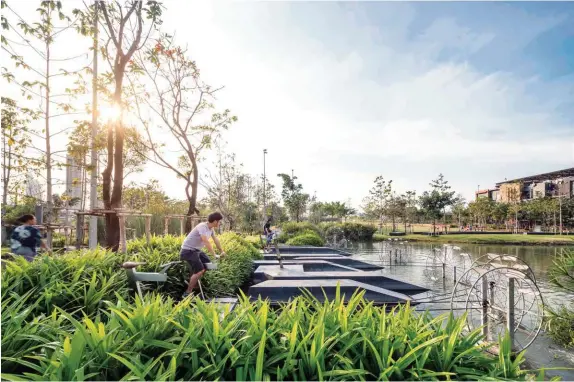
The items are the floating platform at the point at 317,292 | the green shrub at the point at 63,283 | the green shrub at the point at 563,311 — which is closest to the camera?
the green shrub at the point at 63,283

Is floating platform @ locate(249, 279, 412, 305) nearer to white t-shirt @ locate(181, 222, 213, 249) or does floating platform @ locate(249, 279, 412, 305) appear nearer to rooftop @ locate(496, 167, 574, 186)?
white t-shirt @ locate(181, 222, 213, 249)

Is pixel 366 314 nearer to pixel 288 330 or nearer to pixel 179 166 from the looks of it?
pixel 288 330

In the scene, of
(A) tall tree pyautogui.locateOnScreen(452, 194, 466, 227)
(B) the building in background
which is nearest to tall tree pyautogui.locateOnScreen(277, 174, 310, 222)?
(A) tall tree pyautogui.locateOnScreen(452, 194, 466, 227)

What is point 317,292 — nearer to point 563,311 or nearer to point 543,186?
point 563,311

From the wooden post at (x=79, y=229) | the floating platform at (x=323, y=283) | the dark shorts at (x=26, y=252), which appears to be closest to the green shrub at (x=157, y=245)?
the wooden post at (x=79, y=229)

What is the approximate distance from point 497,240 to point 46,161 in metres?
34.1

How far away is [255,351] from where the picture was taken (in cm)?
183

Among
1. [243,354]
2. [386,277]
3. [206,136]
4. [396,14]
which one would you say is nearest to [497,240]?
[386,277]

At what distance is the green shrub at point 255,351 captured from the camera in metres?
1.65

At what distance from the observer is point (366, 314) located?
2.22 m

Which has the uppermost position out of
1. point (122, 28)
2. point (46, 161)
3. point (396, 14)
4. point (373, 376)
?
point (122, 28)

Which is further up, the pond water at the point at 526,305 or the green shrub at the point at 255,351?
the green shrub at the point at 255,351

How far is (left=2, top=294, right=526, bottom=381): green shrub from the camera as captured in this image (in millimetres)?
1650

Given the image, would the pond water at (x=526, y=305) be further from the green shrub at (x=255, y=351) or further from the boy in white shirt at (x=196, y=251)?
the boy in white shirt at (x=196, y=251)
